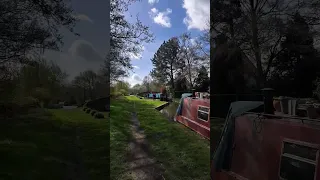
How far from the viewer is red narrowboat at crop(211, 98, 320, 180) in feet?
4.14

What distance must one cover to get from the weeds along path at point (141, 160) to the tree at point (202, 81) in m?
0.71

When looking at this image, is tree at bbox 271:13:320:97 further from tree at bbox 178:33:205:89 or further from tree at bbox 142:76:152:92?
tree at bbox 142:76:152:92

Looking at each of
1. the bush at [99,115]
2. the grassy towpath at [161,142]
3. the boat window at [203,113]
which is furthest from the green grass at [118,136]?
the boat window at [203,113]

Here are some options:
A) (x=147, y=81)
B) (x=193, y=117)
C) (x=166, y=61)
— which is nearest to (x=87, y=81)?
(x=147, y=81)

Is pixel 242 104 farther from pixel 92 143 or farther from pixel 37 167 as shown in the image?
pixel 37 167

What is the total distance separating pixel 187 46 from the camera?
97.3 inches

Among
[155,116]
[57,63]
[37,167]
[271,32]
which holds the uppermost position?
[271,32]

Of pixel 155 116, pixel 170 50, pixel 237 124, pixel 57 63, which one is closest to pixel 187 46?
pixel 170 50

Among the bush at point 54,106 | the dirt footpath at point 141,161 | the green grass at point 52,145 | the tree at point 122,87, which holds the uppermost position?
the tree at point 122,87

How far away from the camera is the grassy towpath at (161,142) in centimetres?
227

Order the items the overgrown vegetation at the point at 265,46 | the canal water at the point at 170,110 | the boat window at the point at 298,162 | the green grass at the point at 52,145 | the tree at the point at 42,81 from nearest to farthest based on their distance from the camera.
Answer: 1. the boat window at the point at 298,162
2. the overgrown vegetation at the point at 265,46
3. the green grass at the point at 52,145
4. the tree at the point at 42,81
5. the canal water at the point at 170,110

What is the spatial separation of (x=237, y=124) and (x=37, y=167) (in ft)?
4.60

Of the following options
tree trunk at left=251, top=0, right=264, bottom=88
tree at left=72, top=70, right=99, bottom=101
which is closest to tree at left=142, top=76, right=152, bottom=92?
tree at left=72, top=70, right=99, bottom=101

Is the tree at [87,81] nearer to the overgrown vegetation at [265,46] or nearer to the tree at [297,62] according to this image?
the overgrown vegetation at [265,46]
